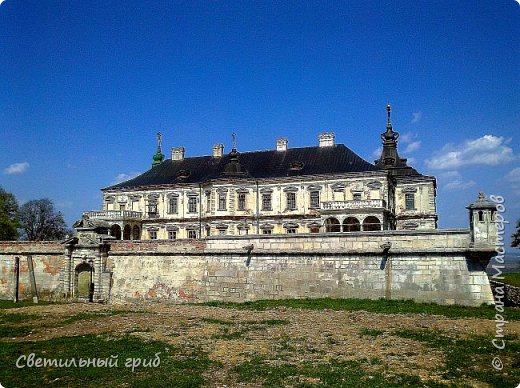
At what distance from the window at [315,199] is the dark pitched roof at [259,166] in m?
1.74

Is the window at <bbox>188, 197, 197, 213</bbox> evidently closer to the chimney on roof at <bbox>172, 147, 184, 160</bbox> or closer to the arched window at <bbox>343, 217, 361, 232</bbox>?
the chimney on roof at <bbox>172, 147, 184, 160</bbox>

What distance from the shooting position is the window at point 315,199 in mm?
39156

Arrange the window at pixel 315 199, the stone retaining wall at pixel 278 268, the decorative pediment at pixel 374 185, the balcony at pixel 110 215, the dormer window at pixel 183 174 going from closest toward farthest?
the stone retaining wall at pixel 278 268 < the decorative pediment at pixel 374 185 < the window at pixel 315 199 < the balcony at pixel 110 215 < the dormer window at pixel 183 174

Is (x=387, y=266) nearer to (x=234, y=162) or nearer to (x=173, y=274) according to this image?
(x=173, y=274)

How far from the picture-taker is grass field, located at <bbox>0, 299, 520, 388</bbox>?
9047 millimetres

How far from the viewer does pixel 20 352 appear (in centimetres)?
1148

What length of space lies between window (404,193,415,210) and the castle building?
0.08 meters

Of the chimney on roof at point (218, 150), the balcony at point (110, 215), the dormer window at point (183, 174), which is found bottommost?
the balcony at point (110, 215)

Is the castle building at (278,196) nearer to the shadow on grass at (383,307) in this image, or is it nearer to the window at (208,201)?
the window at (208,201)

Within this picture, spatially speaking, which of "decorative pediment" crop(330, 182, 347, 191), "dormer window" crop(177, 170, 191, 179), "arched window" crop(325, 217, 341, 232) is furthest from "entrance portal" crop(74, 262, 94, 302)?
"decorative pediment" crop(330, 182, 347, 191)

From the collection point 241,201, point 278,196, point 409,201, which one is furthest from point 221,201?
point 409,201

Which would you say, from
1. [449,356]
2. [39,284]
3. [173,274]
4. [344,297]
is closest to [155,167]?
[39,284]

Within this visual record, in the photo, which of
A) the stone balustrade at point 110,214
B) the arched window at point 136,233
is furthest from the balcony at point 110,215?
the arched window at point 136,233

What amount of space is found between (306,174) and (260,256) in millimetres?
19732
